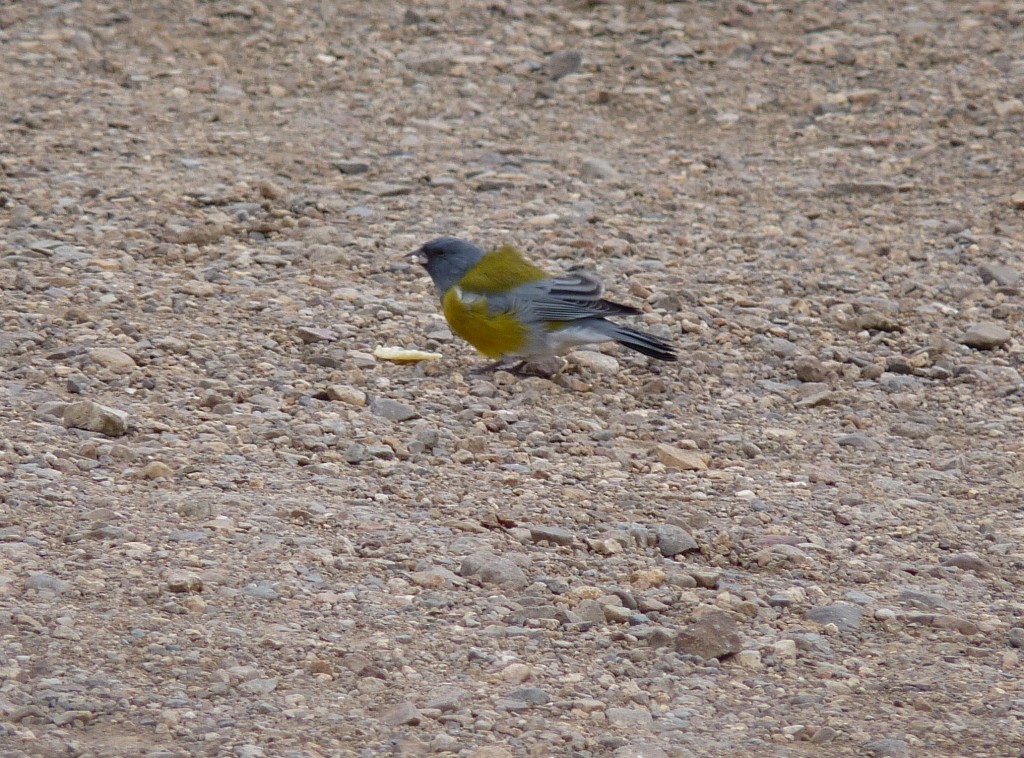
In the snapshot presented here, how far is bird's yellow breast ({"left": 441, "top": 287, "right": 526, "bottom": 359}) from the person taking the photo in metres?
6.39

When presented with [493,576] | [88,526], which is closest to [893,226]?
[493,576]

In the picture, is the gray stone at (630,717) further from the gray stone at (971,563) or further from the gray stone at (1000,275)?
the gray stone at (1000,275)

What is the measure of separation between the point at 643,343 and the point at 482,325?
708 millimetres

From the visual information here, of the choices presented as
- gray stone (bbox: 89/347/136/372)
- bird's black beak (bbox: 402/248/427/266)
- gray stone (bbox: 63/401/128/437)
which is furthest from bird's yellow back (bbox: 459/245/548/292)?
gray stone (bbox: 63/401/128/437)

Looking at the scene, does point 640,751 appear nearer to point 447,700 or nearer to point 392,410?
point 447,700

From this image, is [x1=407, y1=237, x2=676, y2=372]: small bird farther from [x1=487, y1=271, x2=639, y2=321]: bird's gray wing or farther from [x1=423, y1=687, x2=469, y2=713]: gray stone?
[x1=423, y1=687, x2=469, y2=713]: gray stone

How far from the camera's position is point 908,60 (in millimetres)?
10055

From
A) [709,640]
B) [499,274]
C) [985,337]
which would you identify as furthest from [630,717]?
[985,337]

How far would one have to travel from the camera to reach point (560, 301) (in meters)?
6.42

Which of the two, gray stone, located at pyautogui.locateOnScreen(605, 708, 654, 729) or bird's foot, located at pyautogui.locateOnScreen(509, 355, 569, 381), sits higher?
gray stone, located at pyautogui.locateOnScreen(605, 708, 654, 729)

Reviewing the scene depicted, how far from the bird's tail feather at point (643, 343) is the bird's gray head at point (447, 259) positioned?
2.74ft

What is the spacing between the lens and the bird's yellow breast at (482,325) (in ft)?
21.0

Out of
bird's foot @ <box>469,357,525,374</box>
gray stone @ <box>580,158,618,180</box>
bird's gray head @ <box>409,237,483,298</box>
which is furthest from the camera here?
gray stone @ <box>580,158,618,180</box>

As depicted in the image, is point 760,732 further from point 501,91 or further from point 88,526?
point 501,91
